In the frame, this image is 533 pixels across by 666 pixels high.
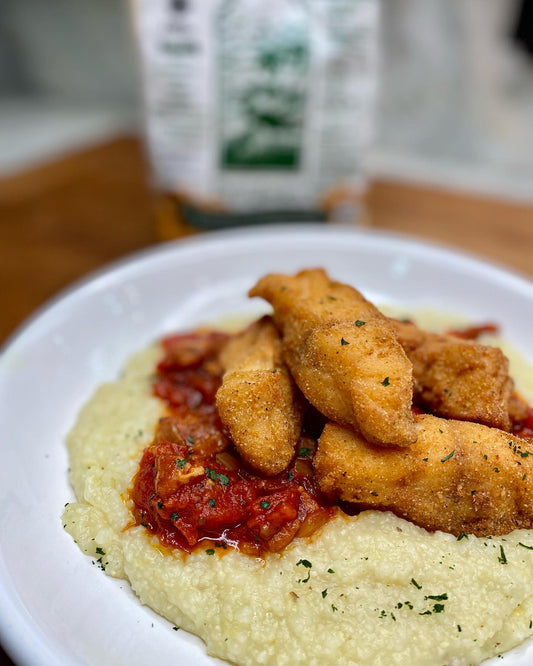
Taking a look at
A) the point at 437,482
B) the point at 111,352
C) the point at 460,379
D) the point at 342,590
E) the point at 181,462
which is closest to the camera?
the point at 342,590

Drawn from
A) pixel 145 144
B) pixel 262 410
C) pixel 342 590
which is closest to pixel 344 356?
pixel 262 410

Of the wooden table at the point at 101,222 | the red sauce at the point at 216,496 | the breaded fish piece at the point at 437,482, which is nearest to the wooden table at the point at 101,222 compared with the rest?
the wooden table at the point at 101,222

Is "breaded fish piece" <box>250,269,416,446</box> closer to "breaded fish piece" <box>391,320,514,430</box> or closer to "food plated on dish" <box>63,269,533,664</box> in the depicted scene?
"food plated on dish" <box>63,269,533,664</box>

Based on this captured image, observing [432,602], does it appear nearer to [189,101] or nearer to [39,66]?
[189,101]

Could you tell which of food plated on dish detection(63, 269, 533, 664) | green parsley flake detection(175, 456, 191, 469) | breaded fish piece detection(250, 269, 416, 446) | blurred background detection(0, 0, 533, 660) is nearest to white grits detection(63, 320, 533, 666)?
food plated on dish detection(63, 269, 533, 664)

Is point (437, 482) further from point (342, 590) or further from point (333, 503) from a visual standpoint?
point (342, 590)

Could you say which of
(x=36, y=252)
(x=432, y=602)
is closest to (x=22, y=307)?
(x=36, y=252)
